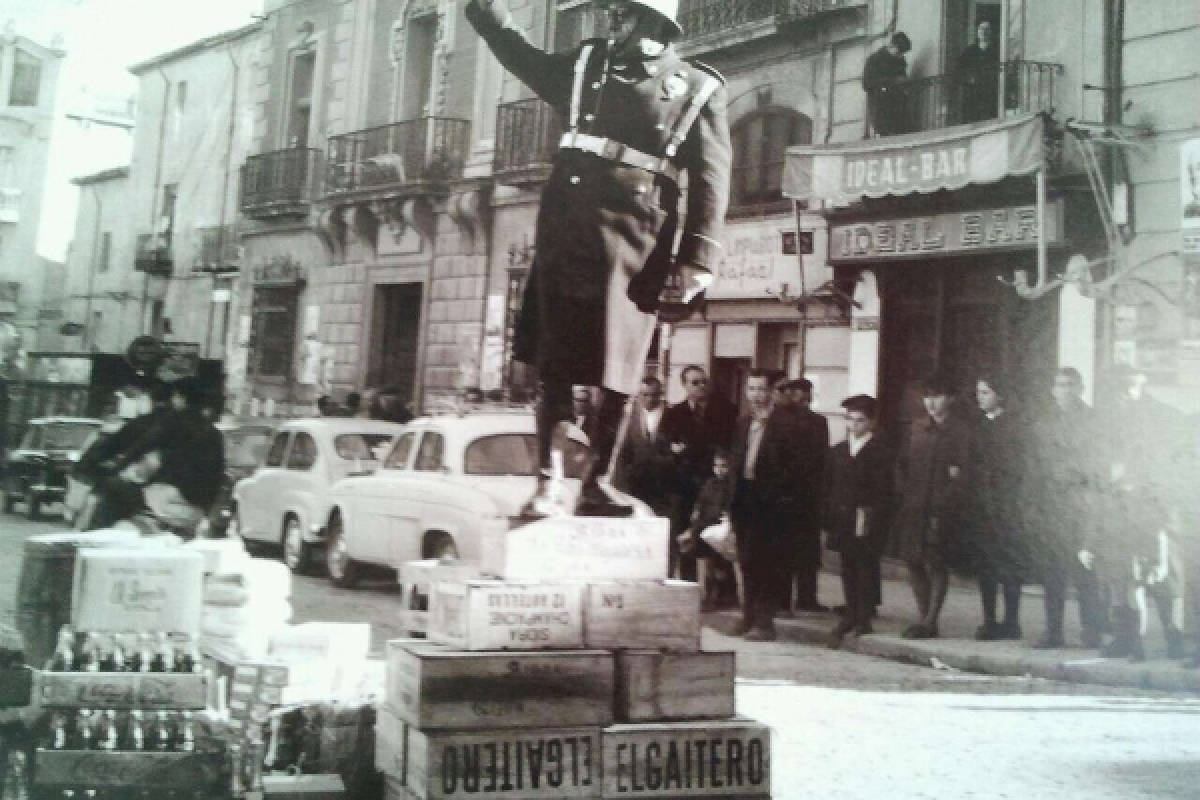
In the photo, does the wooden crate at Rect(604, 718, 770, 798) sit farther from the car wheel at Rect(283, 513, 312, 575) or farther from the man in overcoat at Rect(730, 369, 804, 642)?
the man in overcoat at Rect(730, 369, 804, 642)

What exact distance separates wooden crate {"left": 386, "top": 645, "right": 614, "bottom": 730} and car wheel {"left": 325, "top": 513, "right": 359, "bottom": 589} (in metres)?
2.78

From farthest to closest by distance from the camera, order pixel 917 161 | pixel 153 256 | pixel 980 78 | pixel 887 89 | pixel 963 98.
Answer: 1. pixel 887 89
2. pixel 963 98
3. pixel 980 78
4. pixel 917 161
5. pixel 153 256

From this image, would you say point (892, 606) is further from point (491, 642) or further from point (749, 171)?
point (491, 642)

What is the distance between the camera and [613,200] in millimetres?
3414

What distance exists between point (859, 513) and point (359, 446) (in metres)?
2.44

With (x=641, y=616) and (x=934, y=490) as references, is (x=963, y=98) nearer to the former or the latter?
Answer: (x=934, y=490)

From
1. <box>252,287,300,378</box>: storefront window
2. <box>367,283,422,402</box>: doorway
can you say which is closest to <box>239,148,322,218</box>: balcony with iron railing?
<box>252,287,300,378</box>: storefront window

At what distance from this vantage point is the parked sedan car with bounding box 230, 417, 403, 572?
211 inches

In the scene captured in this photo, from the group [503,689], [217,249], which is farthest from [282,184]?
[503,689]

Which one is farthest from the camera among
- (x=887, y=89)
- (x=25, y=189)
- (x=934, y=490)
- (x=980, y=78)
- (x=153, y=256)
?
(x=887, y=89)

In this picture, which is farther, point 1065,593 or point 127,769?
point 1065,593

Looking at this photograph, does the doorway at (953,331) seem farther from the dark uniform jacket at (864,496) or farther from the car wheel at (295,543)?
the car wheel at (295,543)

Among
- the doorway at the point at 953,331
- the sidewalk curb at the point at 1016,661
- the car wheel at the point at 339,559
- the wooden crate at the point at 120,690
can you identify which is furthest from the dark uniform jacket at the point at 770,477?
the wooden crate at the point at 120,690

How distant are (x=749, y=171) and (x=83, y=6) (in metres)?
5.06
